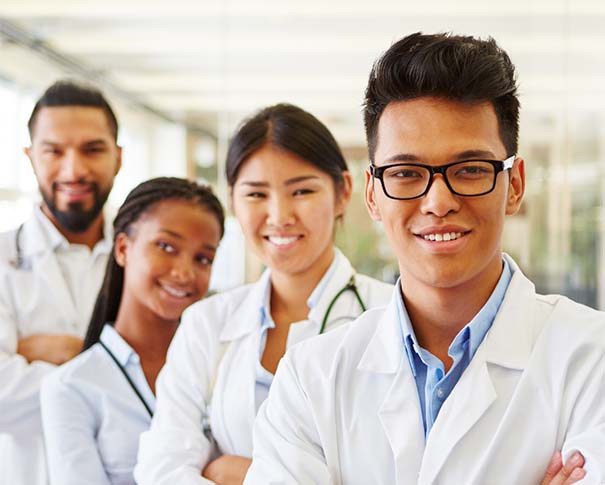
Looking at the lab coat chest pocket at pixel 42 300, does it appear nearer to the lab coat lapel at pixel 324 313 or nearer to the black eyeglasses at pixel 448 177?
the lab coat lapel at pixel 324 313

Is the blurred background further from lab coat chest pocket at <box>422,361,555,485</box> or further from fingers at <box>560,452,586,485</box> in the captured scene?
fingers at <box>560,452,586,485</box>

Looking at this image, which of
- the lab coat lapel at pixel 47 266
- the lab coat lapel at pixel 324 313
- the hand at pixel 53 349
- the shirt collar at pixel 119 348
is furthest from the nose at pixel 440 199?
the lab coat lapel at pixel 47 266

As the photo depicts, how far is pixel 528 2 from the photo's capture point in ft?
14.8

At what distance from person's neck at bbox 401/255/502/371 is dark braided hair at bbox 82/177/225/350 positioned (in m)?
0.98

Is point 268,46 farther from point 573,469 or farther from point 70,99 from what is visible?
point 573,469

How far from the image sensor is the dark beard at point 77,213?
8.75 feet

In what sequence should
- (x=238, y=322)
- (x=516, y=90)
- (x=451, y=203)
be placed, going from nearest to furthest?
(x=451, y=203) → (x=516, y=90) → (x=238, y=322)

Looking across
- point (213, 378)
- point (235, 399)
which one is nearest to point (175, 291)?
point (213, 378)

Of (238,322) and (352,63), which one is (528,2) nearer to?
(352,63)

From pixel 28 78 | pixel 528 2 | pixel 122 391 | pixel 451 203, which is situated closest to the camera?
pixel 451 203

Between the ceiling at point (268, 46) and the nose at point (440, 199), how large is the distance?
2.99 meters

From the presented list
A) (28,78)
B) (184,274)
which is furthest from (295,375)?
(28,78)

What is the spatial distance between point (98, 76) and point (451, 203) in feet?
14.5

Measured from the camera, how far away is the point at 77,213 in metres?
2.67
